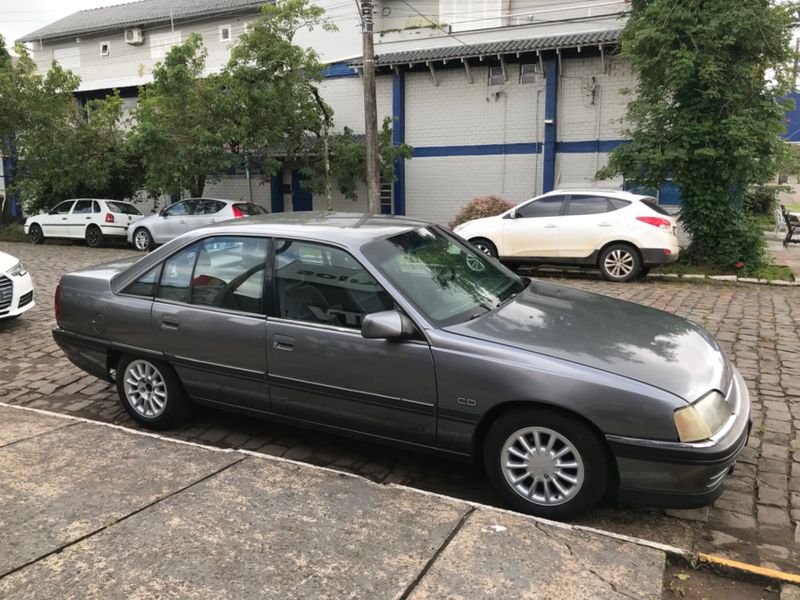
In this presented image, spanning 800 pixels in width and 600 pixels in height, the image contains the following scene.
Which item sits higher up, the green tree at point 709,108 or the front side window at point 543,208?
the green tree at point 709,108

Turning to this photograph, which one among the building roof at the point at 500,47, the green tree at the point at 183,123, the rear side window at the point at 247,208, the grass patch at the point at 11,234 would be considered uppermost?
the building roof at the point at 500,47

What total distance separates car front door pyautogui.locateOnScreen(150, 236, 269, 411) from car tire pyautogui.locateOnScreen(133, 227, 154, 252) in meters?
14.1

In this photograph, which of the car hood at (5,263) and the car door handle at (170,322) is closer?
the car door handle at (170,322)

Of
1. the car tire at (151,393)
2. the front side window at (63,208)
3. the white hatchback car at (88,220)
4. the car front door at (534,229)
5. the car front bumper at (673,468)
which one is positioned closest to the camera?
the car front bumper at (673,468)

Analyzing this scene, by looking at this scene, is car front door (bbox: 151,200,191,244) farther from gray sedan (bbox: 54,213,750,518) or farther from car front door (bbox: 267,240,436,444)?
car front door (bbox: 267,240,436,444)

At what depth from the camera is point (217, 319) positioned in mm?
4266

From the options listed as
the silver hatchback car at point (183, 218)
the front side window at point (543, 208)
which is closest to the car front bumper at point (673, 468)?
the front side window at point (543, 208)

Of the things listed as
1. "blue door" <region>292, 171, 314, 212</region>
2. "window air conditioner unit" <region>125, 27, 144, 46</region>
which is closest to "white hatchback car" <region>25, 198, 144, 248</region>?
"blue door" <region>292, 171, 314, 212</region>

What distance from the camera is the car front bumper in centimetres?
308

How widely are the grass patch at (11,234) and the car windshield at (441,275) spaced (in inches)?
828

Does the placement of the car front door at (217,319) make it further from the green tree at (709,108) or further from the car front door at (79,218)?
the car front door at (79,218)

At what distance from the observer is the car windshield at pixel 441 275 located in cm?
384

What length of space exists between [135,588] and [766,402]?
468cm

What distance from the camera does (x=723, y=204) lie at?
12461 millimetres
